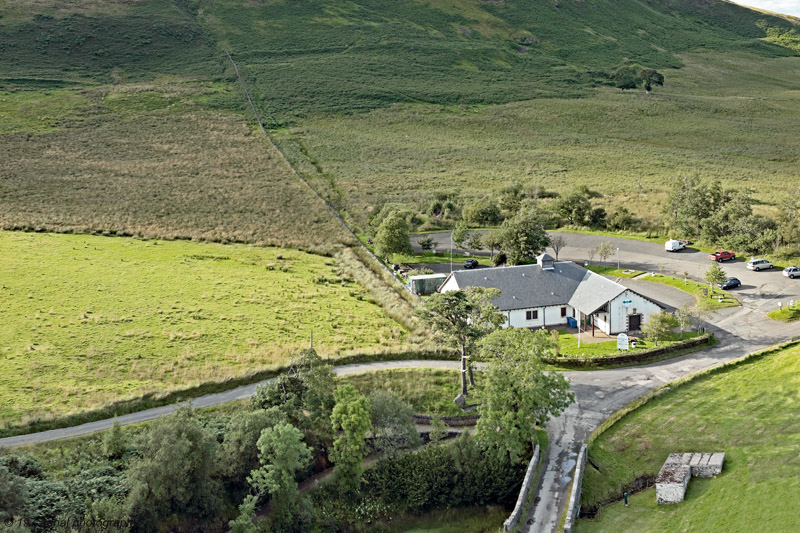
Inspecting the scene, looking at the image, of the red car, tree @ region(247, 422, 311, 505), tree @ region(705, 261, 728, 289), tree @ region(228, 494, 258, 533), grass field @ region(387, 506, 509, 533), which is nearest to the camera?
tree @ region(228, 494, 258, 533)

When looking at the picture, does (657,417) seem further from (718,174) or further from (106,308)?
(718,174)

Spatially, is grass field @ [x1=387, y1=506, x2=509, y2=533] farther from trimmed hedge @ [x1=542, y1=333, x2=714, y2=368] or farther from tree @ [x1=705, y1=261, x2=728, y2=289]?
tree @ [x1=705, y1=261, x2=728, y2=289]

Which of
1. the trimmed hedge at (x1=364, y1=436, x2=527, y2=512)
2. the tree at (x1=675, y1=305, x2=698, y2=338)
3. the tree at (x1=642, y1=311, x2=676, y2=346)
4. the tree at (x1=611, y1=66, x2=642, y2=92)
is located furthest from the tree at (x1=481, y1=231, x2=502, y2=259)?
the tree at (x1=611, y1=66, x2=642, y2=92)

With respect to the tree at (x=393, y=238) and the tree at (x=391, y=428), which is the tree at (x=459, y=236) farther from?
the tree at (x=391, y=428)

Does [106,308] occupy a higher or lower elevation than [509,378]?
lower

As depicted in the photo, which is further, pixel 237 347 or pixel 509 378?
pixel 237 347

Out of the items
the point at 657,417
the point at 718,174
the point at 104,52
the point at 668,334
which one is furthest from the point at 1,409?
the point at 104,52
